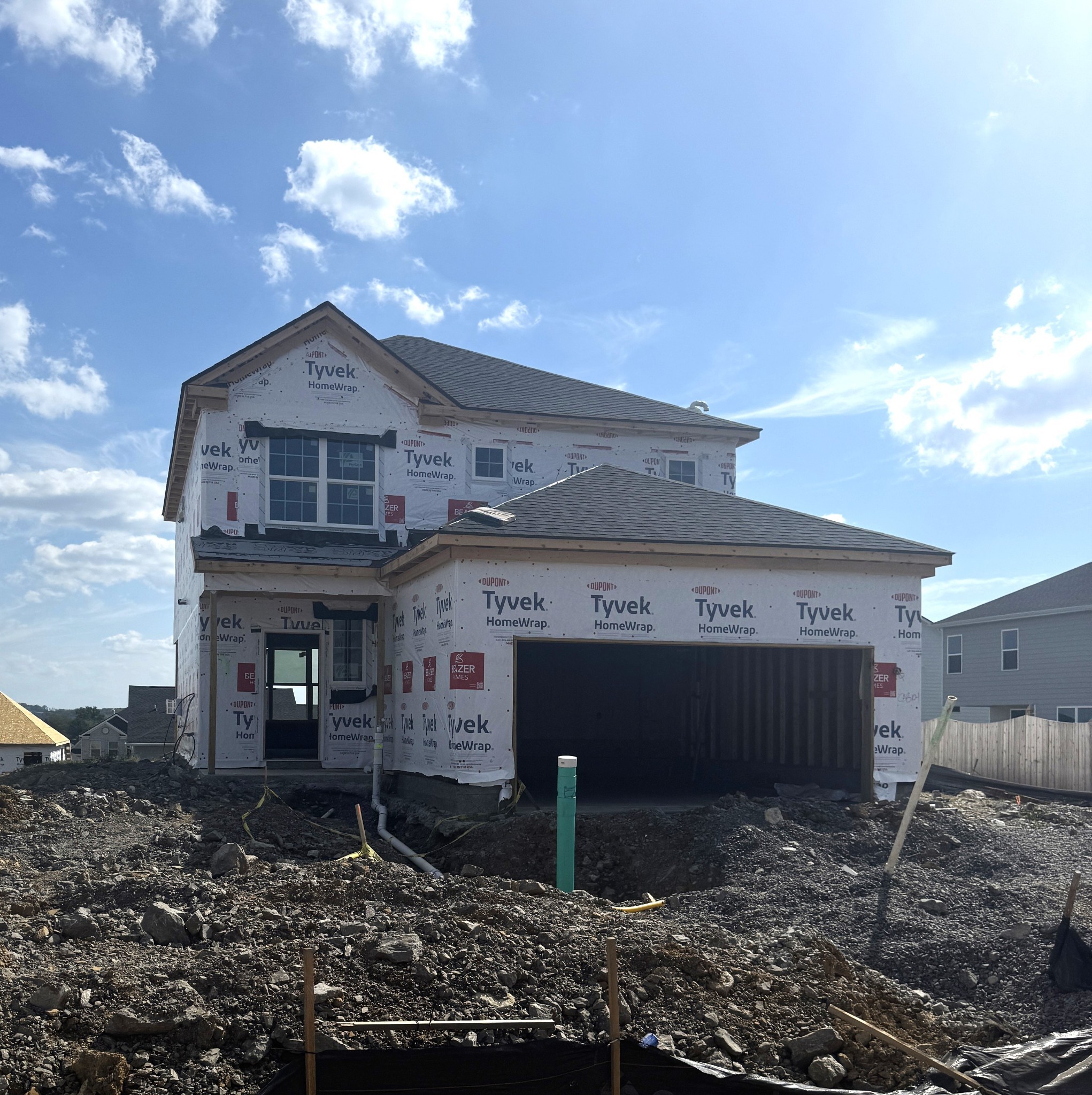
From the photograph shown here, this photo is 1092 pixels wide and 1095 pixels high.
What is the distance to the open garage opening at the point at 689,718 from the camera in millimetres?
15984

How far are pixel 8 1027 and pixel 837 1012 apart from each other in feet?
14.5

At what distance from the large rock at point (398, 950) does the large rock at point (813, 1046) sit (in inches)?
87.1

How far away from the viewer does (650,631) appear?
1439 cm

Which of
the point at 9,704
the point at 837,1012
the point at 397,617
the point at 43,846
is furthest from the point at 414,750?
the point at 9,704

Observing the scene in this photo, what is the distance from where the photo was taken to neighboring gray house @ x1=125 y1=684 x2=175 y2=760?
186 ft

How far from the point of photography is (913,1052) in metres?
5.43

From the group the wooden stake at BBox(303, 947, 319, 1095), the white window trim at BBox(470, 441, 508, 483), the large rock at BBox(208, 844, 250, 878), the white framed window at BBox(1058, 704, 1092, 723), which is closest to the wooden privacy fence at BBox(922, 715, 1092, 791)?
the white framed window at BBox(1058, 704, 1092, 723)

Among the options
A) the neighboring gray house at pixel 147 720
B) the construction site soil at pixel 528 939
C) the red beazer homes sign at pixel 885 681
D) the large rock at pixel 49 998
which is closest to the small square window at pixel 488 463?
the red beazer homes sign at pixel 885 681

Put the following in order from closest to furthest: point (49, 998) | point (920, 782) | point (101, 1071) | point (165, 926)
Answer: point (101, 1071) → point (49, 998) → point (165, 926) → point (920, 782)

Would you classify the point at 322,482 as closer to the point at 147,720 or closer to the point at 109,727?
the point at 147,720

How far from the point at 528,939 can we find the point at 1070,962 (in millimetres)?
3730

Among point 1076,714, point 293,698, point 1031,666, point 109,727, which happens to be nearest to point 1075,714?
point 1076,714

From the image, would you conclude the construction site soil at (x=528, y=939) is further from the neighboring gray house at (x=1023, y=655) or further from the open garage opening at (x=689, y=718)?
the neighboring gray house at (x=1023, y=655)

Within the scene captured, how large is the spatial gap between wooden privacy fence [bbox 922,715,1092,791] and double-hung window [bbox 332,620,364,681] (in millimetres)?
13365
